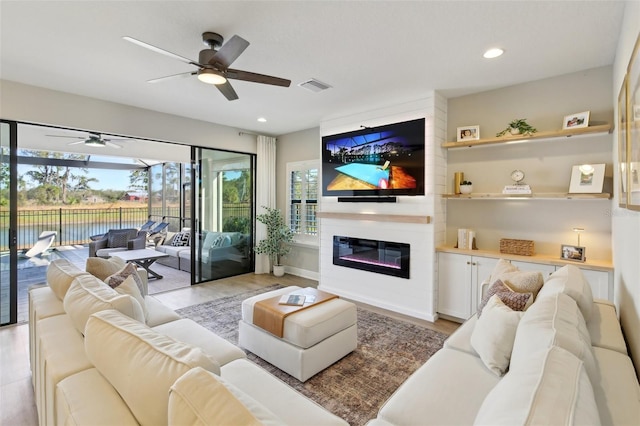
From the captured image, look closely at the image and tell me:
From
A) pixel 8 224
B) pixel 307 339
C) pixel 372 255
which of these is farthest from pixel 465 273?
pixel 8 224

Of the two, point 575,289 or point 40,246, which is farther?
point 40,246

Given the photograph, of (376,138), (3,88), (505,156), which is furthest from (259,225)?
(505,156)

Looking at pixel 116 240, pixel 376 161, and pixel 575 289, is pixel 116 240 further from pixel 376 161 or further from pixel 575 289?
pixel 575 289

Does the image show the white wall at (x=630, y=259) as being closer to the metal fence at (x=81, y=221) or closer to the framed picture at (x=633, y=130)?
the framed picture at (x=633, y=130)

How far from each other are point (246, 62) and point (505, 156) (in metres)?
3.05

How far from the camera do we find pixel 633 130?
167 centimetres

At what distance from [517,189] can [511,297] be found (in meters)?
1.73

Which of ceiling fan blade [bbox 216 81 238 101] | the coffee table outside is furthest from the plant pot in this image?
ceiling fan blade [bbox 216 81 238 101]

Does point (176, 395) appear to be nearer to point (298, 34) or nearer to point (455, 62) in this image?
point (298, 34)

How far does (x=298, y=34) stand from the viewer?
248 centimetres

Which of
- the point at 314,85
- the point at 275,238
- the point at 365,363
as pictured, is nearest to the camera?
the point at 365,363

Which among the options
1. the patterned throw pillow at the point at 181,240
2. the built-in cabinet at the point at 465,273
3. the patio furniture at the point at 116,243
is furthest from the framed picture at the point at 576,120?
the patio furniture at the point at 116,243

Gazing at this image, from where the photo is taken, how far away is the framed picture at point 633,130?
1.54m

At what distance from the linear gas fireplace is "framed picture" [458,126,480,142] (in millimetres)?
1484
